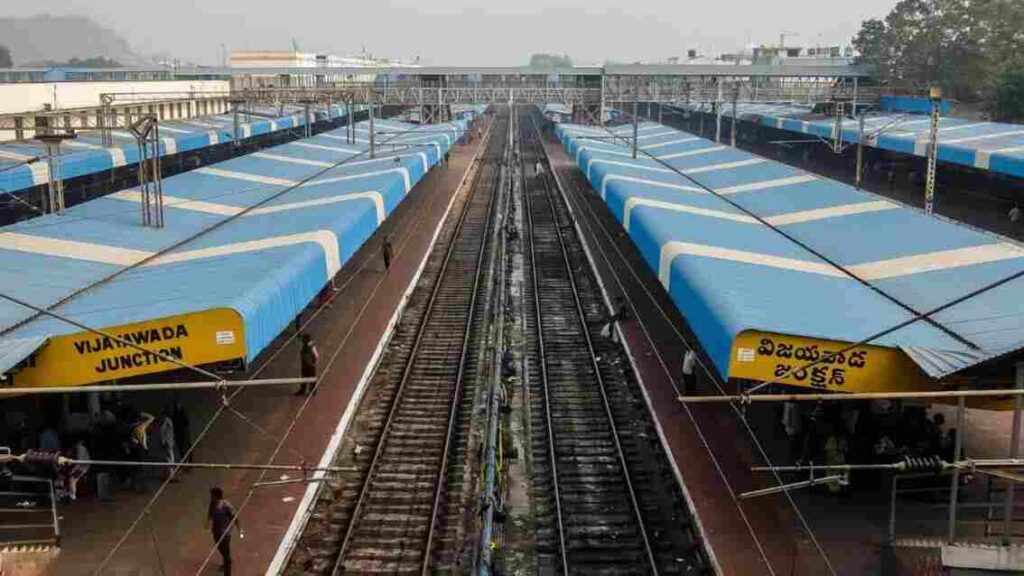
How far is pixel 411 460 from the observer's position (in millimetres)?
12906

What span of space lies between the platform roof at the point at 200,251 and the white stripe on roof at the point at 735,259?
5.58m

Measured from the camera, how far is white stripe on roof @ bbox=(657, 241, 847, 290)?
48.7 feet

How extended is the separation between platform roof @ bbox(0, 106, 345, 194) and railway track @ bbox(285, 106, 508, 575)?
9.00 meters

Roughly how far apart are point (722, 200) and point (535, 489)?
13451mm

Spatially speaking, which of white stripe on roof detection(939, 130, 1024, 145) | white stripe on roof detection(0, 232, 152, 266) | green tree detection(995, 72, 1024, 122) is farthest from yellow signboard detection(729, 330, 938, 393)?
green tree detection(995, 72, 1024, 122)

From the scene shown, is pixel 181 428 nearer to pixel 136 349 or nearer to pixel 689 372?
pixel 136 349

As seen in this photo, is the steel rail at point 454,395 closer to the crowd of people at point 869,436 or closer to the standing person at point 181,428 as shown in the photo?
the standing person at point 181,428

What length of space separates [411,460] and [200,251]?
5496 millimetres

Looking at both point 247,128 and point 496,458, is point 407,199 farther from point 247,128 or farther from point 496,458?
point 496,458

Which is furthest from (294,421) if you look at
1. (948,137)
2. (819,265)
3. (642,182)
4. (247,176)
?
(948,137)

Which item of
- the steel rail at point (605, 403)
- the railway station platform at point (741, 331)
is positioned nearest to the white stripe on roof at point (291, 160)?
the steel rail at point (605, 403)

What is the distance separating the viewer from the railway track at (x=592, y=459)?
1036cm

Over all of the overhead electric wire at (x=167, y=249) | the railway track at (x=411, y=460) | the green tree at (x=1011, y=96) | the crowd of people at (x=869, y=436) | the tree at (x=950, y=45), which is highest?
the tree at (x=950, y=45)

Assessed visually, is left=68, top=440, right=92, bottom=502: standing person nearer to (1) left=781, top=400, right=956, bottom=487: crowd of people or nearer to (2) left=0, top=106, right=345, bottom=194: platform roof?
(1) left=781, top=400, right=956, bottom=487: crowd of people
